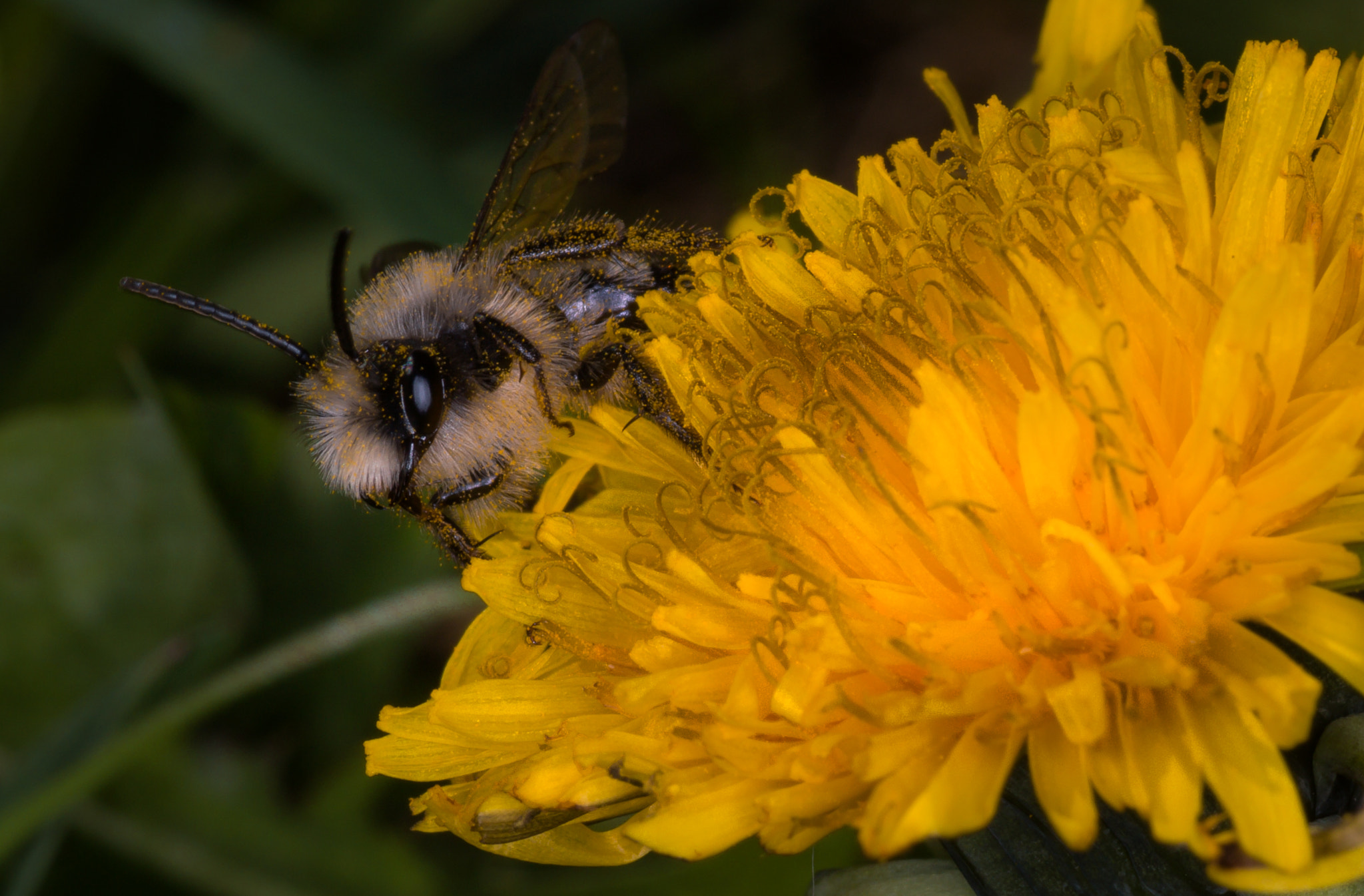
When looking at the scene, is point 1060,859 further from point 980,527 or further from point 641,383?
point 641,383

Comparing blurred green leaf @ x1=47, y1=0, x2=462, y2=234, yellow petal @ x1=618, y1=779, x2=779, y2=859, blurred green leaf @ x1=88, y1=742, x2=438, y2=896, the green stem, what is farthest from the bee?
blurred green leaf @ x1=88, y1=742, x2=438, y2=896

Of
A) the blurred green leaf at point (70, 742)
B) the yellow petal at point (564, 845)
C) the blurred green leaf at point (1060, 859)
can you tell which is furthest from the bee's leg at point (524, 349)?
the blurred green leaf at point (70, 742)

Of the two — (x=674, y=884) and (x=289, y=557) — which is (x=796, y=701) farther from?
(x=289, y=557)

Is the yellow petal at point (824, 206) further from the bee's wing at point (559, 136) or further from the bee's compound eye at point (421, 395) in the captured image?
the bee's compound eye at point (421, 395)

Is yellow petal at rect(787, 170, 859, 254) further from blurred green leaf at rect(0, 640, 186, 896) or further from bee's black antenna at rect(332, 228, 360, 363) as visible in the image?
blurred green leaf at rect(0, 640, 186, 896)

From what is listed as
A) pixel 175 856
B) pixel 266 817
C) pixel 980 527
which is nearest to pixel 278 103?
pixel 266 817
